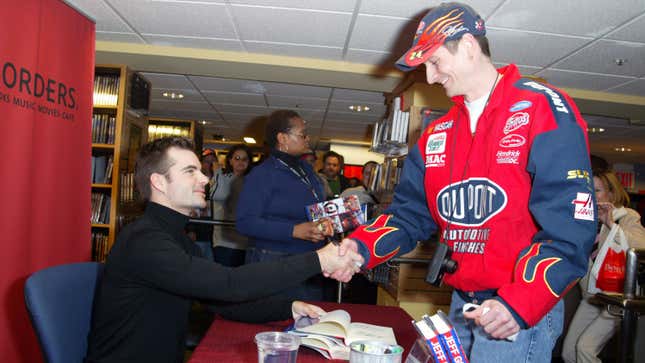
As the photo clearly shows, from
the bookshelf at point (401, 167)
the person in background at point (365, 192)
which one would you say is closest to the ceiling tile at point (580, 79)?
the bookshelf at point (401, 167)

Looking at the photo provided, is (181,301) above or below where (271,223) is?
below

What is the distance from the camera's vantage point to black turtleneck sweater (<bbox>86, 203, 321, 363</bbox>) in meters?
1.46

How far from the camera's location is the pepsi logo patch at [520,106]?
132 cm

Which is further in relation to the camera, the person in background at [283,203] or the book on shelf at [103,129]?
the book on shelf at [103,129]

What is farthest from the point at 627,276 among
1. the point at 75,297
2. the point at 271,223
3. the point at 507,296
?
the point at 75,297

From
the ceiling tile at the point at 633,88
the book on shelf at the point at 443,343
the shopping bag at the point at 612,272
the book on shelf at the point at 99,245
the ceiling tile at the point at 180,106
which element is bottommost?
the book on shelf at the point at 99,245

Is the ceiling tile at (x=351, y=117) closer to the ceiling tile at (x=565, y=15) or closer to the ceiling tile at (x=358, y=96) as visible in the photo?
the ceiling tile at (x=358, y=96)

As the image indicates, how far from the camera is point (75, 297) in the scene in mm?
1538

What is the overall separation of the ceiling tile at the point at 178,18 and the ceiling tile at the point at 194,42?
0.13 m

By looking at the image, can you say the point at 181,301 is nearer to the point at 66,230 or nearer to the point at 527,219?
the point at 527,219

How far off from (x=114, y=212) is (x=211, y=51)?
1932mm

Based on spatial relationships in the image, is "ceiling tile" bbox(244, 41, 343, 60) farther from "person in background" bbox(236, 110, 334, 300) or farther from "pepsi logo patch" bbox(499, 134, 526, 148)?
"pepsi logo patch" bbox(499, 134, 526, 148)

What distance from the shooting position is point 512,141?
1.32m

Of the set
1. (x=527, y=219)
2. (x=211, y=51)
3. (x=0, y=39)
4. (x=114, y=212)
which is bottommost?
(x=114, y=212)
